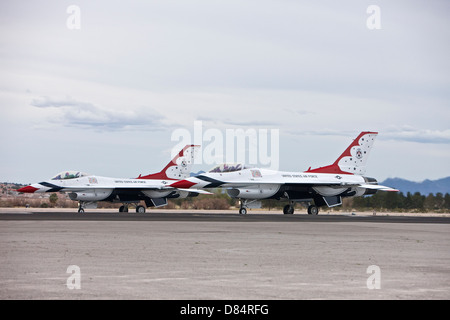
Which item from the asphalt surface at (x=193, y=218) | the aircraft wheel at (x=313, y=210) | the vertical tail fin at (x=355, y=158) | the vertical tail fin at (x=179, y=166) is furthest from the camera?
the vertical tail fin at (x=179, y=166)

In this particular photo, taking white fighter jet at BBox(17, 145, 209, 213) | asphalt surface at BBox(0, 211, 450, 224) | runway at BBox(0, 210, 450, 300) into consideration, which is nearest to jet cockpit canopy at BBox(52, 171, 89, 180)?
white fighter jet at BBox(17, 145, 209, 213)

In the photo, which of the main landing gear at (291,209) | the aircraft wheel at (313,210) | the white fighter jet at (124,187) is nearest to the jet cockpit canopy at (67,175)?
the white fighter jet at (124,187)

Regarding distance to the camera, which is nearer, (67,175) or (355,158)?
(67,175)

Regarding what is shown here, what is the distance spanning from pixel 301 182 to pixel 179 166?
13428mm

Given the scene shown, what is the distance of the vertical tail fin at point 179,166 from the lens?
5712cm

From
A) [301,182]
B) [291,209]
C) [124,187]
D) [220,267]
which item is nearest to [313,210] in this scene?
[291,209]

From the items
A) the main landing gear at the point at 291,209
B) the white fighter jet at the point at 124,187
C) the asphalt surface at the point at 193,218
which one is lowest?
the main landing gear at the point at 291,209

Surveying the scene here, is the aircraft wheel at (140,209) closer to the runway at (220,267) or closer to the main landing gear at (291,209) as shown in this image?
the main landing gear at (291,209)

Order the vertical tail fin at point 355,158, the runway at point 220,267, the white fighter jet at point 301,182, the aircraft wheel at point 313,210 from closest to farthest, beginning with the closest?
the runway at point 220,267, the white fighter jet at point 301,182, the aircraft wheel at point 313,210, the vertical tail fin at point 355,158

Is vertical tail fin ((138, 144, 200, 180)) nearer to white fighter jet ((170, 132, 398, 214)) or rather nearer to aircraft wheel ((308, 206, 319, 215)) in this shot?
white fighter jet ((170, 132, 398, 214))

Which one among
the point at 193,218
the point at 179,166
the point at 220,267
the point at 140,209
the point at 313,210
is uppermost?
the point at 179,166

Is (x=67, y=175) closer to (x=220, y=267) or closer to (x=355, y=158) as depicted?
(x=355, y=158)

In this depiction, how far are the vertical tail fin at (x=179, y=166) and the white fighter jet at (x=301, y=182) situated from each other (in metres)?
10.2

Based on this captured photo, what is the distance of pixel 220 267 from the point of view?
40.4 feet
